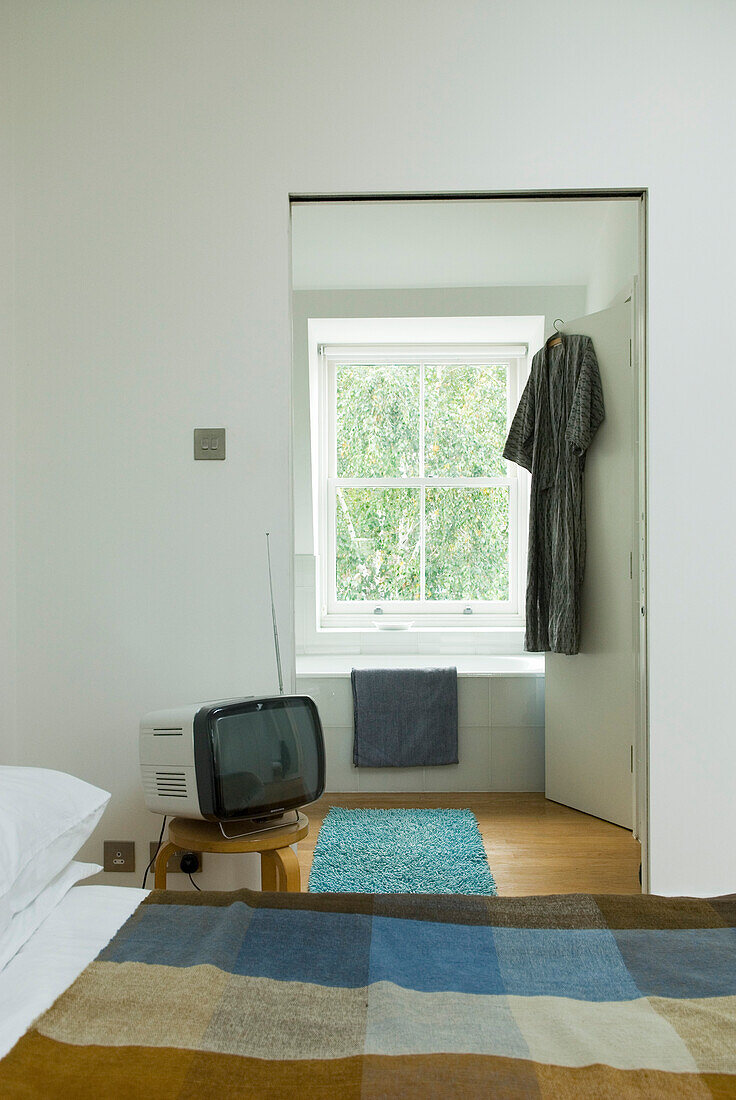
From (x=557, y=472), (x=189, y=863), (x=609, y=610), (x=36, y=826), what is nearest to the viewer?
(x=36, y=826)

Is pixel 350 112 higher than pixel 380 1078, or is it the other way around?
pixel 350 112

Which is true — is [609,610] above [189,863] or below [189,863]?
above

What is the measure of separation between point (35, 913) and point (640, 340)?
2.05 m

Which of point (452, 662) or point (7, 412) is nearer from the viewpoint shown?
point (7, 412)

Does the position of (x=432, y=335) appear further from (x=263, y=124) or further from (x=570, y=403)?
(x=263, y=124)

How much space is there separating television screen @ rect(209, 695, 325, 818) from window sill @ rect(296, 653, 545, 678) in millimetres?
458

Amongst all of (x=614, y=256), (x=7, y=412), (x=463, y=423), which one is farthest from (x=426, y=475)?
(x=7, y=412)

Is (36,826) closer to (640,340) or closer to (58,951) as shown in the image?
(58,951)

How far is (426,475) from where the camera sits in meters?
2.88

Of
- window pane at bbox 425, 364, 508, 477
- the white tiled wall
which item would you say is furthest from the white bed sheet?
window pane at bbox 425, 364, 508, 477

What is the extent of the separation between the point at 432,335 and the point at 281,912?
6.39 feet

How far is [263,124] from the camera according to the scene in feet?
7.70

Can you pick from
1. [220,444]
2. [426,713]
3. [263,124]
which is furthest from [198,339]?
[426,713]

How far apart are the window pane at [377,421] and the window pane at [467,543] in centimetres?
18
